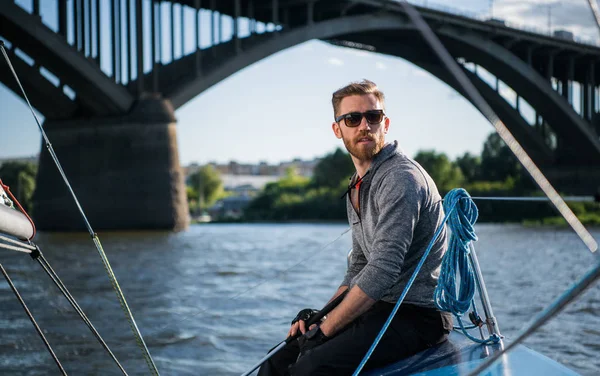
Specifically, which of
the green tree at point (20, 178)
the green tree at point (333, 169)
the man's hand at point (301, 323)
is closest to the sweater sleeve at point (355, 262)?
the man's hand at point (301, 323)

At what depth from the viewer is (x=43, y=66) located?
23.6m

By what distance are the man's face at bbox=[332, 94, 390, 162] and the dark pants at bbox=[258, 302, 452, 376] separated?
→ 61 cm

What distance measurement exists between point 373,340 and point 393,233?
1.41 feet

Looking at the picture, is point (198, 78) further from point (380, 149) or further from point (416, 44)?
point (380, 149)

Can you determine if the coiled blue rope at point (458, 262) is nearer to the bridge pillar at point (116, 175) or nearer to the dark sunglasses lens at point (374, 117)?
the dark sunglasses lens at point (374, 117)

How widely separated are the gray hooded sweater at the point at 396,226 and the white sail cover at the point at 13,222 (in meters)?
1.31

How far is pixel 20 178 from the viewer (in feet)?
150

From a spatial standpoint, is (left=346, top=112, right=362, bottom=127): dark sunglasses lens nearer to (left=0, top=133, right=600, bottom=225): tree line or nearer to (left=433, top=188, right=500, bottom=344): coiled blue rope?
(left=433, top=188, right=500, bottom=344): coiled blue rope

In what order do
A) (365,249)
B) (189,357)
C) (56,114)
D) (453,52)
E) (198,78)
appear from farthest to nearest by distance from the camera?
1. (453,52)
2. (56,114)
3. (198,78)
4. (189,357)
5. (365,249)

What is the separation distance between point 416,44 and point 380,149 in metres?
33.9

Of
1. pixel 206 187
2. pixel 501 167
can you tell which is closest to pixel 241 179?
pixel 206 187

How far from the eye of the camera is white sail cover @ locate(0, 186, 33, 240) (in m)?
2.97

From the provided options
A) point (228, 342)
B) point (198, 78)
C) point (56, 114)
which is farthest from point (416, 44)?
point (228, 342)

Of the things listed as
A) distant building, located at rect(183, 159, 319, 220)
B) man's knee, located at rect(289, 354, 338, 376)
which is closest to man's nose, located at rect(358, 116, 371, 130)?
man's knee, located at rect(289, 354, 338, 376)
